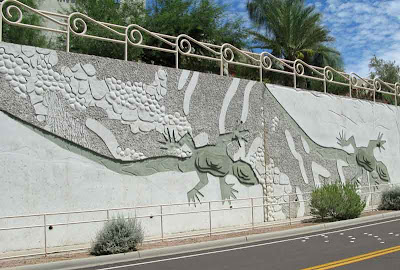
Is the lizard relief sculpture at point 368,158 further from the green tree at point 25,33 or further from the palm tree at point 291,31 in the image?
the green tree at point 25,33

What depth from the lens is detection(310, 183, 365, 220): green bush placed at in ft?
53.4

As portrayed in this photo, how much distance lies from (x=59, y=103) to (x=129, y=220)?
406 cm

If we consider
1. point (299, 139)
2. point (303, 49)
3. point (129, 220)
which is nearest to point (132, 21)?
point (303, 49)

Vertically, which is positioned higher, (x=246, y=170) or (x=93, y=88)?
(x=93, y=88)

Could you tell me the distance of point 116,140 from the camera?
14.1m

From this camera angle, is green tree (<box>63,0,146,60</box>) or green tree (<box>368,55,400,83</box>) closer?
green tree (<box>63,0,146,60</box>)

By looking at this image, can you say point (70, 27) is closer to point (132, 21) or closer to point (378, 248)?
point (378, 248)

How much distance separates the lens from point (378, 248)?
34.9 ft

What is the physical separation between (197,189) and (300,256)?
633 centimetres

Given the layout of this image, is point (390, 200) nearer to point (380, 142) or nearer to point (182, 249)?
point (380, 142)

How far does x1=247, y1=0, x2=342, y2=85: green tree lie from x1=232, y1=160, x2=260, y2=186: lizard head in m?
14.9

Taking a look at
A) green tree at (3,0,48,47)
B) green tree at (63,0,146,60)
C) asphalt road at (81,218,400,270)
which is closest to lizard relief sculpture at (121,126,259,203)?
asphalt road at (81,218,400,270)

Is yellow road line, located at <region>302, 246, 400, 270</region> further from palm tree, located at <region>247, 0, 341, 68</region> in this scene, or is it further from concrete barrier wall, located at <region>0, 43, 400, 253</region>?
palm tree, located at <region>247, 0, 341, 68</region>

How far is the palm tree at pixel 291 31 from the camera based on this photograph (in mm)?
29861
